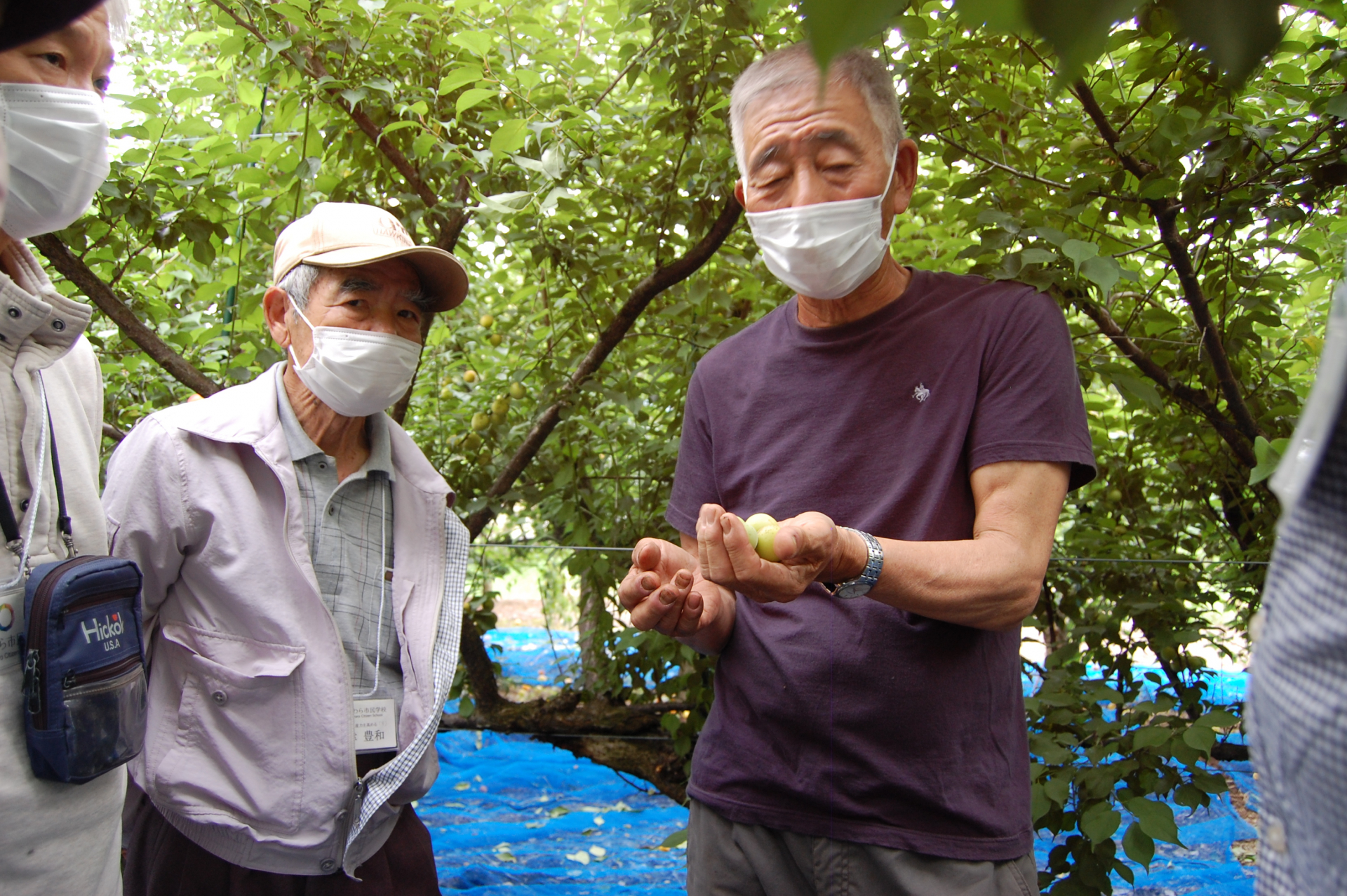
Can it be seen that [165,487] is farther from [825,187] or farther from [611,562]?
[611,562]

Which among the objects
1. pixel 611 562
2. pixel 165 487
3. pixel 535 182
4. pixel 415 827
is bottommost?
pixel 415 827

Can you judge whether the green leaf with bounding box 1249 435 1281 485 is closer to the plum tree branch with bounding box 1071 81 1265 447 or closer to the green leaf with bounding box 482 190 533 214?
the plum tree branch with bounding box 1071 81 1265 447

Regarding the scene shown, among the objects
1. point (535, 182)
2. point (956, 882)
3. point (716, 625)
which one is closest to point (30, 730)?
point (716, 625)

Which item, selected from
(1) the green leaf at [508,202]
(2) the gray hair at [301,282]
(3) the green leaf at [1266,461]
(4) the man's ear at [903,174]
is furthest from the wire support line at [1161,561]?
(2) the gray hair at [301,282]

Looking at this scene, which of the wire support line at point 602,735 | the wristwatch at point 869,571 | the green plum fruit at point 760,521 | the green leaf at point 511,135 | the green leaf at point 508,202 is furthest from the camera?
the wire support line at point 602,735

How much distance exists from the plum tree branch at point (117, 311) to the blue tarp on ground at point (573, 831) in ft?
6.33

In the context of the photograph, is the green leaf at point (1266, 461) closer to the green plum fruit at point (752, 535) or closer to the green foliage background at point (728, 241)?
the green foliage background at point (728, 241)

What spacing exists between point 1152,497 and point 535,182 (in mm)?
2789

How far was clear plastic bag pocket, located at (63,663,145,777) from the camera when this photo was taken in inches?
52.1

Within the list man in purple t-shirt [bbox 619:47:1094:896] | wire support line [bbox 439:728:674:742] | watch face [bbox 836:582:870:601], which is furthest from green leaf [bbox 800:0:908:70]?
wire support line [bbox 439:728:674:742]

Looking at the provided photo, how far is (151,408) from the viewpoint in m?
3.50

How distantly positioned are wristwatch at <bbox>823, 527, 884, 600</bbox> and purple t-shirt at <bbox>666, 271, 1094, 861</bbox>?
0.20 meters

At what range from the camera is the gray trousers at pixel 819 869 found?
141cm

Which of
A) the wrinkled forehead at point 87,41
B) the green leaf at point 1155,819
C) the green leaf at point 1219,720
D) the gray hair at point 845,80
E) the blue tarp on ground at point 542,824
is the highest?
the gray hair at point 845,80
